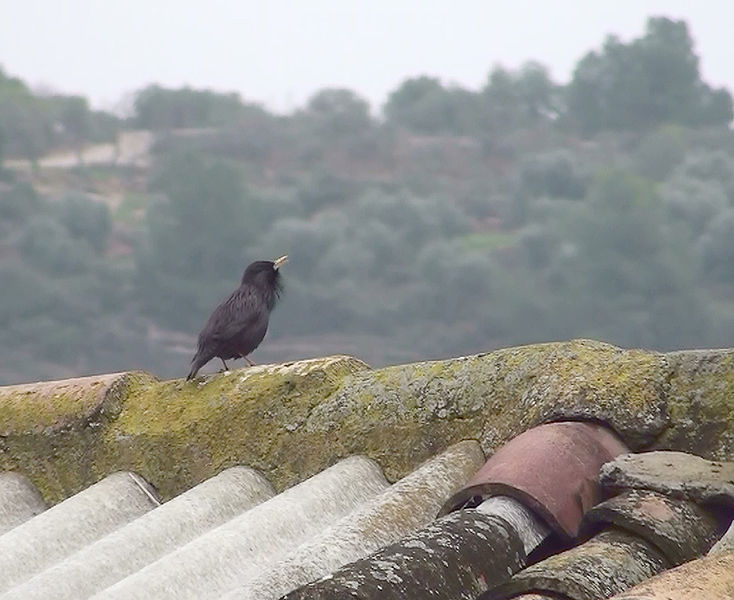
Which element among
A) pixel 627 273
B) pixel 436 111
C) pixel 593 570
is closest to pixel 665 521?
pixel 593 570

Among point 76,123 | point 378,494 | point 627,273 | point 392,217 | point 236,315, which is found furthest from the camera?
point 76,123

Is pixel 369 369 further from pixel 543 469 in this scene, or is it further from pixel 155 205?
pixel 155 205

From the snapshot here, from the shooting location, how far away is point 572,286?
150 feet

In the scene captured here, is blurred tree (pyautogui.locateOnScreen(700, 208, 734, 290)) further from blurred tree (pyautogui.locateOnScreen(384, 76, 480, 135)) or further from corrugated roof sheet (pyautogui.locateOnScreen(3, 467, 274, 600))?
corrugated roof sheet (pyautogui.locateOnScreen(3, 467, 274, 600))

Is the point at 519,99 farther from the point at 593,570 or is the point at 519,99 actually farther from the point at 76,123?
the point at 593,570

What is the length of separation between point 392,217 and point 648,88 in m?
13.5

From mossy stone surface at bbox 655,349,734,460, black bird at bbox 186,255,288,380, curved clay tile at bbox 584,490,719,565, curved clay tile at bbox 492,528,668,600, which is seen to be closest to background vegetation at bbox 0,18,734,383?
black bird at bbox 186,255,288,380

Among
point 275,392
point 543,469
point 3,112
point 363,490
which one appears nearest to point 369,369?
point 275,392

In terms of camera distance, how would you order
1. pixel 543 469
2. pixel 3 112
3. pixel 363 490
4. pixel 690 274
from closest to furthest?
pixel 543 469, pixel 363 490, pixel 690 274, pixel 3 112

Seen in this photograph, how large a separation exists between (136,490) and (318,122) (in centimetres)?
5532

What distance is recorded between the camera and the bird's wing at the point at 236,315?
604cm

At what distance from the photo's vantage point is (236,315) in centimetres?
605

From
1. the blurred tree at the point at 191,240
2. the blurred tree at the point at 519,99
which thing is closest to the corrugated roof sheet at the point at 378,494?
the blurred tree at the point at 191,240

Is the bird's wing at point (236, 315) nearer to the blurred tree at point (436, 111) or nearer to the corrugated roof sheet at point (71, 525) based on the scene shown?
the corrugated roof sheet at point (71, 525)
